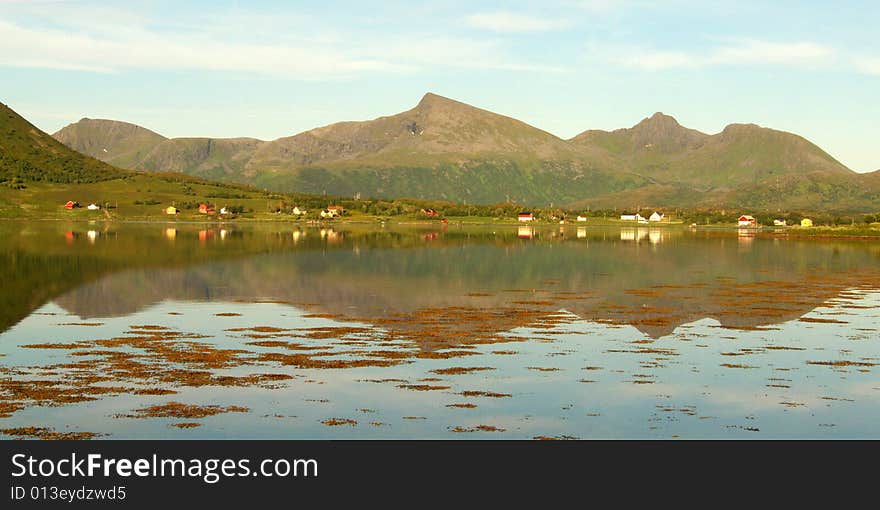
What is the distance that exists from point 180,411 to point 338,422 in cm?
612

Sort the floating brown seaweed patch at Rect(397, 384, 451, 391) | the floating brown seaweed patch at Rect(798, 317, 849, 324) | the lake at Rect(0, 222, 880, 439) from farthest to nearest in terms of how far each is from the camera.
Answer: the floating brown seaweed patch at Rect(798, 317, 849, 324) < the floating brown seaweed patch at Rect(397, 384, 451, 391) < the lake at Rect(0, 222, 880, 439)

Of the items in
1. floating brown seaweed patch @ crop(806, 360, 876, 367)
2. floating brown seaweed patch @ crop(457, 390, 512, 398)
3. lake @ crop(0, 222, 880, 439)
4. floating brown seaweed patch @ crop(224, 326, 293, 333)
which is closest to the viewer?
lake @ crop(0, 222, 880, 439)

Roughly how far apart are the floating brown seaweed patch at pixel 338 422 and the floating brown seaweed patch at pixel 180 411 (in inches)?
136

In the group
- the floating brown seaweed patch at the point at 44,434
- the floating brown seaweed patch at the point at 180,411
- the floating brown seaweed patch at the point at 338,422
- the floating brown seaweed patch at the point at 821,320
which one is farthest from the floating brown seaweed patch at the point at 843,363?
the floating brown seaweed patch at the point at 44,434

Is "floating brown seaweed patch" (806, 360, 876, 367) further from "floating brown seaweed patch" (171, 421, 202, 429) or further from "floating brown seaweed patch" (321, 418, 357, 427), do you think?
"floating brown seaweed patch" (171, 421, 202, 429)

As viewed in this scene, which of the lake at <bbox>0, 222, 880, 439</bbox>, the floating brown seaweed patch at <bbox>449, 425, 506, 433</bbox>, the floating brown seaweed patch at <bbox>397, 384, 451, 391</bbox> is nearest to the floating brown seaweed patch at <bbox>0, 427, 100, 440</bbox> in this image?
the lake at <bbox>0, 222, 880, 439</bbox>

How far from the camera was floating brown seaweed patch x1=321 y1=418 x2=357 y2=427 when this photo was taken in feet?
104

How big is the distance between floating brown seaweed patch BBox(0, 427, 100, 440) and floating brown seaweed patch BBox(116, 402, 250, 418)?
2611mm

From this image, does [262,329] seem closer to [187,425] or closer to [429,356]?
[429,356]

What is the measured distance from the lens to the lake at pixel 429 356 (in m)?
32.4
